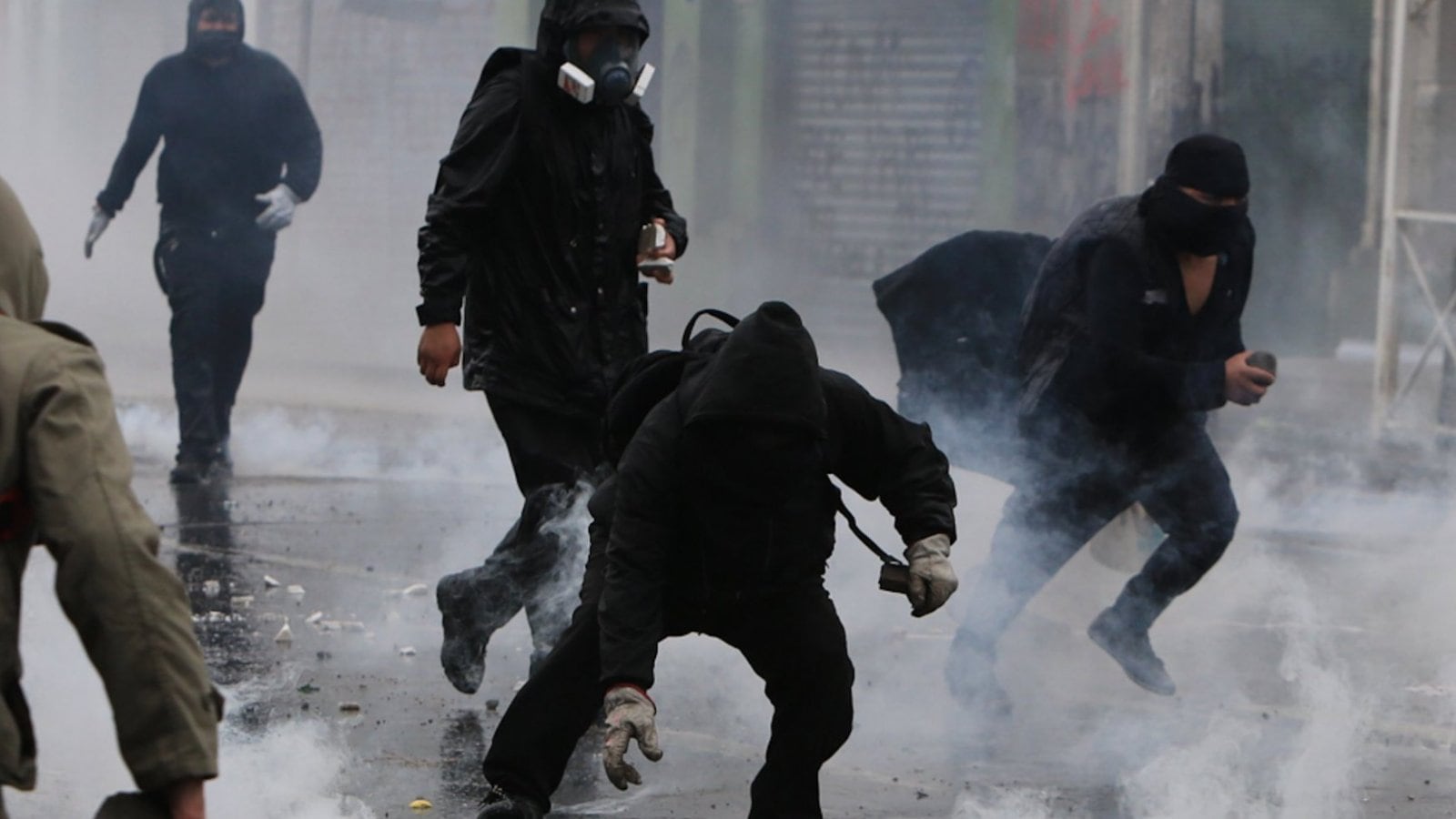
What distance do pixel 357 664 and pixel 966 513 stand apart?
329cm

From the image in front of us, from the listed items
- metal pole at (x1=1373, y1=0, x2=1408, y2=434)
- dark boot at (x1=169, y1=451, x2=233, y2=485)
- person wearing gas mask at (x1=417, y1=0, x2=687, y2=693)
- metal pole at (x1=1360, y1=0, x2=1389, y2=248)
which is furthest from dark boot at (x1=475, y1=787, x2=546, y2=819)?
metal pole at (x1=1360, y1=0, x2=1389, y2=248)

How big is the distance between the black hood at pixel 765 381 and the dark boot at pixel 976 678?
2123 mm

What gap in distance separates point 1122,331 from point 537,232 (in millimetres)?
1510

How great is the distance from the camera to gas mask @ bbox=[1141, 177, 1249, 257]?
5.70 m

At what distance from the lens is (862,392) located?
418 cm

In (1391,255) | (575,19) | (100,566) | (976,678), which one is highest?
(575,19)

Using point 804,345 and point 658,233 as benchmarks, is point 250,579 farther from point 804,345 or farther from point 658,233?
point 804,345

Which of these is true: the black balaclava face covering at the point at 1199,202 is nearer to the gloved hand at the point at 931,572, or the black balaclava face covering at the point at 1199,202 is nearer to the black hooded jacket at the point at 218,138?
the gloved hand at the point at 931,572

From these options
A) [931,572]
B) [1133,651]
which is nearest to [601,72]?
[931,572]

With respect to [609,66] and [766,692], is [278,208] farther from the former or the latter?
[766,692]

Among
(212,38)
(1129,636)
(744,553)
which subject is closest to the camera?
(744,553)

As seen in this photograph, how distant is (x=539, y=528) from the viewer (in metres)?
5.54

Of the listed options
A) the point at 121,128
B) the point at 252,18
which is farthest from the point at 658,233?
the point at 121,128

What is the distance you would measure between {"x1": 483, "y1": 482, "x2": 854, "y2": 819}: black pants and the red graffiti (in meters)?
10.1
